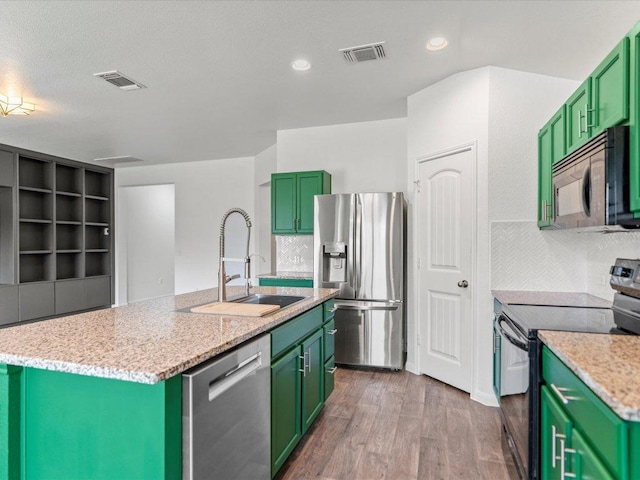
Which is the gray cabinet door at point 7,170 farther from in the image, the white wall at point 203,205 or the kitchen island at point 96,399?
the kitchen island at point 96,399

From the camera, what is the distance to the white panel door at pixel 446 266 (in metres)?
3.15

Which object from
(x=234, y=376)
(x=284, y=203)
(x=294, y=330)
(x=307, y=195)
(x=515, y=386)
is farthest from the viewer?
(x=284, y=203)

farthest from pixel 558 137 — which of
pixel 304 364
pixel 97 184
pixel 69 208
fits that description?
pixel 97 184

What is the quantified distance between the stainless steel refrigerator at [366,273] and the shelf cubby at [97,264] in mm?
5043

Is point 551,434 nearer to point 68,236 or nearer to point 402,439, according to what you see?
point 402,439

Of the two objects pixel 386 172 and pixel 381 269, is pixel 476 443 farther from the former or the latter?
pixel 386 172

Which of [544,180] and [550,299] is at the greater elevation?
[544,180]

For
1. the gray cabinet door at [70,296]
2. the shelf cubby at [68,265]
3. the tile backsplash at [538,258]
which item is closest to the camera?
the tile backsplash at [538,258]

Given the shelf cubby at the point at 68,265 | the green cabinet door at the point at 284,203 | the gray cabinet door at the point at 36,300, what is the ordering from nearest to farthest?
the green cabinet door at the point at 284,203 < the gray cabinet door at the point at 36,300 < the shelf cubby at the point at 68,265

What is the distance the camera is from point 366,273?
3770 mm

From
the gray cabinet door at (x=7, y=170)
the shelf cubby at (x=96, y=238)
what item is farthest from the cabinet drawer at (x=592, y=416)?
the shelf cubby at (x=96, y=238)

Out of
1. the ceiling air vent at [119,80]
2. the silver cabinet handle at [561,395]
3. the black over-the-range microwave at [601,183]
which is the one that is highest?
the ceiling air vent at [119,80]

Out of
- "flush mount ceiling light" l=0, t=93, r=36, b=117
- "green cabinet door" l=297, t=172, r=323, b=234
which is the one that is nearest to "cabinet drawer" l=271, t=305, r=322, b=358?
"green cabinet door" l=297, t=172, r=323, b=234

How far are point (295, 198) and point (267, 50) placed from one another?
6.38 ft
